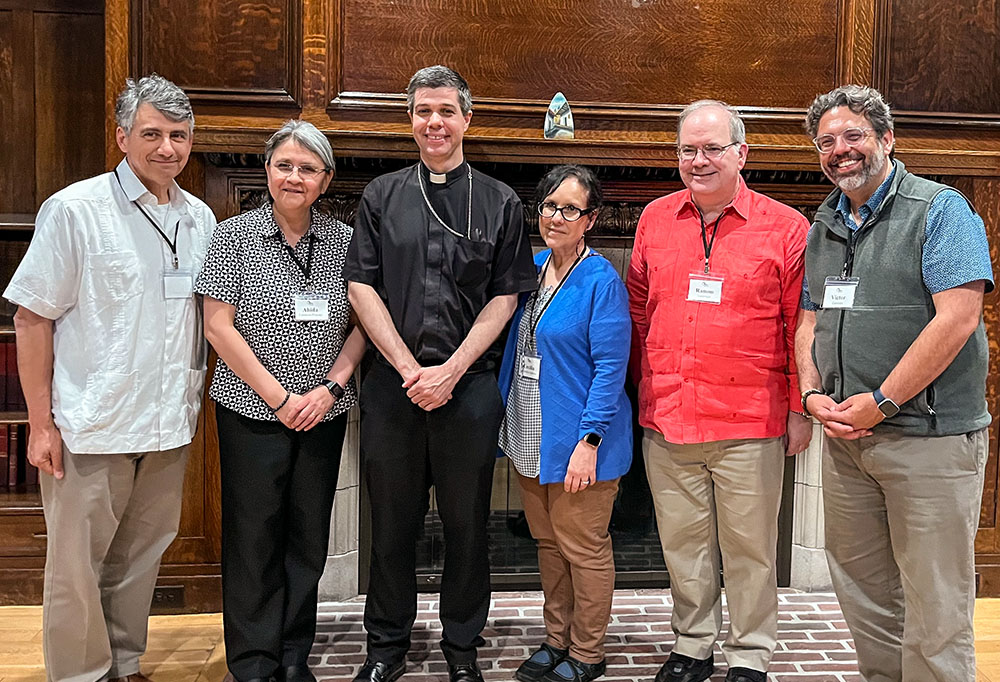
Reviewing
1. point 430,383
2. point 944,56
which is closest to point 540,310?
point 430,383

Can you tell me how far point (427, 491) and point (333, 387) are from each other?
1.43 feet

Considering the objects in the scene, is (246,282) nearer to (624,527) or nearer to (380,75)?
(380,75)

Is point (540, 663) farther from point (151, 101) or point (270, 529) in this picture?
point (151, 101)

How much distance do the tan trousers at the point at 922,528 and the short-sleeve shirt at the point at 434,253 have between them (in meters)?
1.08

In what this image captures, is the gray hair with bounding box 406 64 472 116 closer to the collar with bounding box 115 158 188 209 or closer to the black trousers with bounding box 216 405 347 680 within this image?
the collar with bounding box 115 158 188 209

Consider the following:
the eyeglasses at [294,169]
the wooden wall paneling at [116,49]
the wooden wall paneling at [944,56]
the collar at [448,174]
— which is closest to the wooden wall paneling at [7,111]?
the wooden wall paneling at [116,49]

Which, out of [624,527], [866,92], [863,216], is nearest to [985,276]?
[863,216]

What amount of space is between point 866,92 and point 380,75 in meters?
1.68

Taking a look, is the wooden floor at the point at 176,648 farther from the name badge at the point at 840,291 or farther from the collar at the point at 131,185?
the collar at the point at 131,185

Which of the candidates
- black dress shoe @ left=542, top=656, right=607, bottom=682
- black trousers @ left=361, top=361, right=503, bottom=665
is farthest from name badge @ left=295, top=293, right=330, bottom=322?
black dress shoe @ left=542, top=656, right=607, bottom=682

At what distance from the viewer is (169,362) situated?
2.38 meters

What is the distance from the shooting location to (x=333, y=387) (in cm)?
241

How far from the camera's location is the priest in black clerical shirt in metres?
2.40

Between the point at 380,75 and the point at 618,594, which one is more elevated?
the point at 380,75
